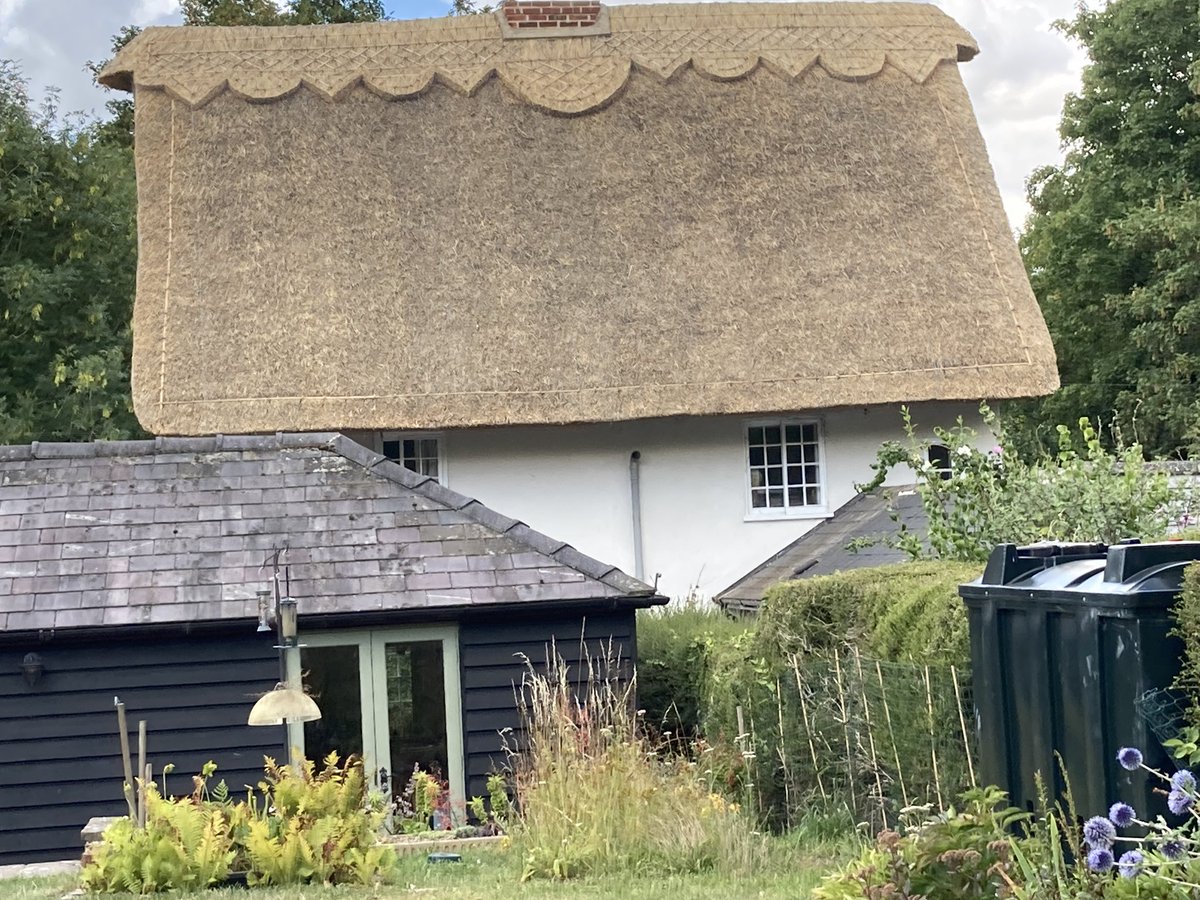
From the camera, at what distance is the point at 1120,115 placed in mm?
26438

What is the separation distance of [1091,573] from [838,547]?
10318 mm

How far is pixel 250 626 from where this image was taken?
1154cm

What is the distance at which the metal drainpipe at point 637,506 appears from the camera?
17.3 meters

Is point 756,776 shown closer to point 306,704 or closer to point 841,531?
point 306,704

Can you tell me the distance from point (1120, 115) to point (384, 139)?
13948mm

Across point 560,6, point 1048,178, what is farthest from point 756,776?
point 1048,178

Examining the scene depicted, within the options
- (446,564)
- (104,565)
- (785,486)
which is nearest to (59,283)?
(785,486)

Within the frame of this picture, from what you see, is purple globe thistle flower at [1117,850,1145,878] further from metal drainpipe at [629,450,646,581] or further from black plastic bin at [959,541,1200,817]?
metal drainpipe at [629,450,646,581]

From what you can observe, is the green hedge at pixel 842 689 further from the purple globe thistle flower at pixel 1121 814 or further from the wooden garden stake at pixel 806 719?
the purple globe thistle flower at pixel 1121 814

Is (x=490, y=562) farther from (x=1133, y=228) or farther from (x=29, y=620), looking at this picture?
(x=1133, y=228)

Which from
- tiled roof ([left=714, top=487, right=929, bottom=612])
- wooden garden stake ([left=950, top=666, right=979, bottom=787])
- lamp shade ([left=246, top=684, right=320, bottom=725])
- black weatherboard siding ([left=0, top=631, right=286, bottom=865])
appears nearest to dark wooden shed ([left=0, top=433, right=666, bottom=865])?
black weatherboard siding ([left=0, top=631, right=286, bottom=865])

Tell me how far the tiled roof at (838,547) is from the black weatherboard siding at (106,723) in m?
5.09

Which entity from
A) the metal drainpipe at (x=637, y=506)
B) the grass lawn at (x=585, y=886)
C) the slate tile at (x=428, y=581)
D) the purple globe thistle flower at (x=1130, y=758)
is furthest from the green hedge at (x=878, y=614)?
the metal drainpipe at (x=637, y=506)

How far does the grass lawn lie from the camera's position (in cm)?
719
